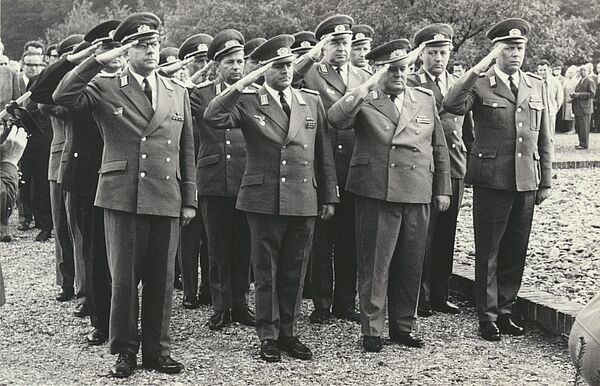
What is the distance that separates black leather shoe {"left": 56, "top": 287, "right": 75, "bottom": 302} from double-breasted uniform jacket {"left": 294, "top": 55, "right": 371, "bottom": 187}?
277cm

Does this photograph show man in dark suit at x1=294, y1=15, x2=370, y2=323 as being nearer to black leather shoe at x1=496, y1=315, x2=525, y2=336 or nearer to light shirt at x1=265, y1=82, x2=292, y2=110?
light shirt at x1=265, y1=82, x2=292, y2=110

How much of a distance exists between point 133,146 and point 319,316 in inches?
95.1

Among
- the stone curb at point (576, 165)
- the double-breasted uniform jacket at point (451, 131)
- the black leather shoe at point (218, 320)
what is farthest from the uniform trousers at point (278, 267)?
the stone curb at point (576, 165)

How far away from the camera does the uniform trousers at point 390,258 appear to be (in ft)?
21.7

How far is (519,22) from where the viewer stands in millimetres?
6930

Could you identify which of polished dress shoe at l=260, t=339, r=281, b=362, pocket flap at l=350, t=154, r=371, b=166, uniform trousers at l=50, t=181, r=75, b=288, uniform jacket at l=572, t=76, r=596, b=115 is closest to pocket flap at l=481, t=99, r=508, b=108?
pocket flap at l=350, t=154, r=371, b=166

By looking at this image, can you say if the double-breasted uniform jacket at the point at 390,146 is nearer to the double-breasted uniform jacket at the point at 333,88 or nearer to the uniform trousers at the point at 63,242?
the double-breasted uniform jacket at the point at 333,88

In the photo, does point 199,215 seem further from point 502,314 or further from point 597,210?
point 597,210

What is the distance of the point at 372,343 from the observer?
651cm

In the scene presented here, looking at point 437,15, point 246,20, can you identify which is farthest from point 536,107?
point 246,20

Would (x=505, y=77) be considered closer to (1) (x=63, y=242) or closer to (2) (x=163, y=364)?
(2) (x=163, y=364)

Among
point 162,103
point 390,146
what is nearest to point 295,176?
point 390,146

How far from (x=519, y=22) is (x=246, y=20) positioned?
71.5 ft

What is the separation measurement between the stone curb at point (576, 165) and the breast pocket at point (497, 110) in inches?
462
